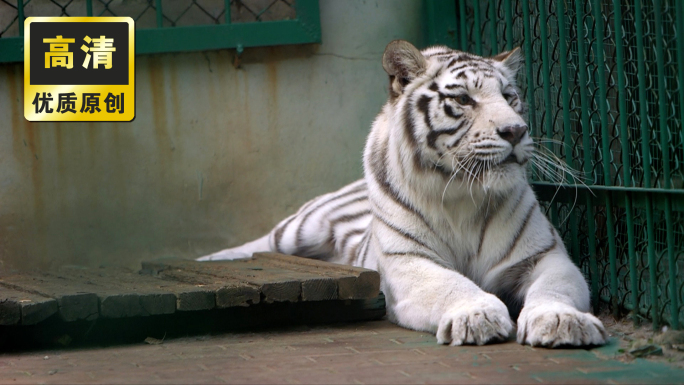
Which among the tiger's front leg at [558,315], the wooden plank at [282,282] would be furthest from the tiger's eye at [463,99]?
the wooden plank at [282,282]

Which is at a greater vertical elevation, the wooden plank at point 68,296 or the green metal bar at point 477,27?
the green metal bar at point 477,27

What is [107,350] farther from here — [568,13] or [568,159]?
[568,13]

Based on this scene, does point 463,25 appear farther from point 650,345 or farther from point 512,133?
point 650,345

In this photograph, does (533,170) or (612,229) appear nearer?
(612,229)

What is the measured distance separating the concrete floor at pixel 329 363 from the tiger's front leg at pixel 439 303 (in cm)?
5

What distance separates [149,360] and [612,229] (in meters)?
1.68

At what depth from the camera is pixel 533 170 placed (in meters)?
3.62

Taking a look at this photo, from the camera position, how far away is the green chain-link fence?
8.79ft

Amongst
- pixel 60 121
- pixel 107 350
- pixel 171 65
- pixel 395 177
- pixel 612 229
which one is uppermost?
pixel 171 65

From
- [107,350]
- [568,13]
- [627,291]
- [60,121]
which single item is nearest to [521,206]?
[627,291]

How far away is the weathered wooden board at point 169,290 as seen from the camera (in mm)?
2805

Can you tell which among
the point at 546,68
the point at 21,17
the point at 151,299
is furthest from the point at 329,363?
the point at 21,17

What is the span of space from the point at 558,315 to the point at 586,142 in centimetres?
87

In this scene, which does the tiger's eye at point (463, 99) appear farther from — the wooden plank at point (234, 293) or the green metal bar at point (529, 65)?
the wooden plank at point (234, 293)
